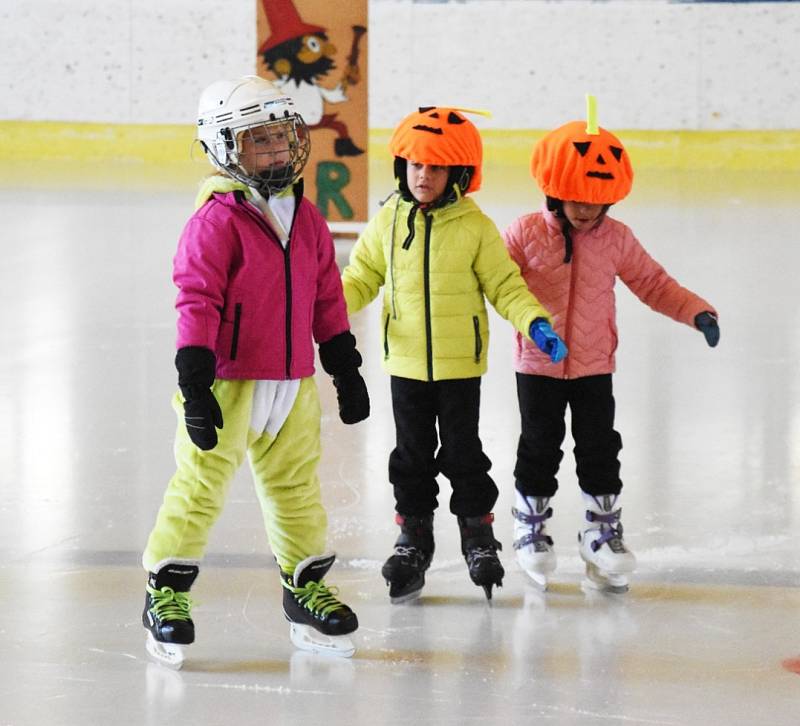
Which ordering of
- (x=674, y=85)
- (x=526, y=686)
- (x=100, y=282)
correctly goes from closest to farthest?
(x=526, y=686) → (x=100, y=282) → (x=674, y=85)

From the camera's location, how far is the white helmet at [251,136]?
283 cm

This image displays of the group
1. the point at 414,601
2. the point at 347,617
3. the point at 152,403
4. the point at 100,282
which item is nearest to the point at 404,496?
the point at 414,601

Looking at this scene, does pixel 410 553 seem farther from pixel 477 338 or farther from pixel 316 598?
pixel 477 338

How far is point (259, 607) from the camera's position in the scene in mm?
3162

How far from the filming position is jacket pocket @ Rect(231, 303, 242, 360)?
2.83 metres

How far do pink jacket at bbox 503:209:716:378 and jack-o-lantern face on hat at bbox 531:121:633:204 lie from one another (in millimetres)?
97

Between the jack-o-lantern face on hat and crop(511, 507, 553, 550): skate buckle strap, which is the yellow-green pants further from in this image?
the jack-o-lantern face on hat

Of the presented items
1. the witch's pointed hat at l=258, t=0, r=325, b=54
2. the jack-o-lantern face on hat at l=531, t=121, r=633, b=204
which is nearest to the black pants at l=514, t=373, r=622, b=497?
the jack-o-lantern face on hat at l=531, t=121, r=633, b=204

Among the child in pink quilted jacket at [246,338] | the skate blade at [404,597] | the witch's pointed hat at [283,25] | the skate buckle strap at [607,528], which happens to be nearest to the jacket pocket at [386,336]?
the child in pink quilted jacket at [246,338]

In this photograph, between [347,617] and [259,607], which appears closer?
[347,617]

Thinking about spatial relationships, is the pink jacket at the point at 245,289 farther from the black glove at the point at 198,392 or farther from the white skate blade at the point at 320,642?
the white skate blade at the point at 320,642

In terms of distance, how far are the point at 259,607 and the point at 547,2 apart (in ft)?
38.0

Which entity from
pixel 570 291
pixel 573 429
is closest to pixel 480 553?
pixel 573 429

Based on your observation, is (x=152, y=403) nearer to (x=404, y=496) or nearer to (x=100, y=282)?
(x=404, y=496)
